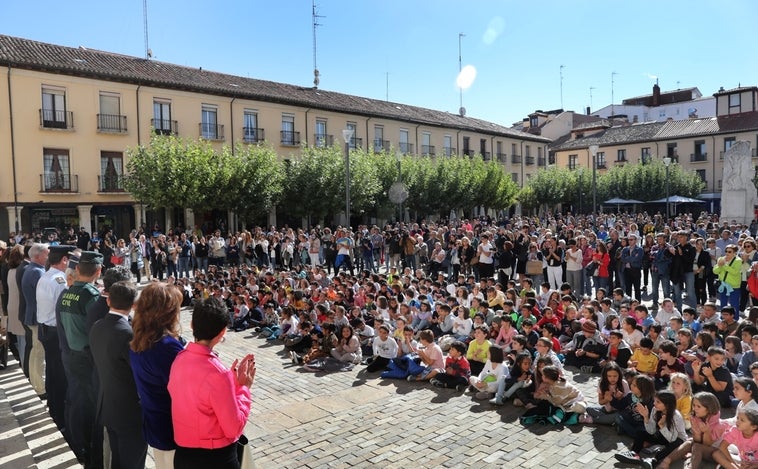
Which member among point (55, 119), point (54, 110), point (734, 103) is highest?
point (734, 103)

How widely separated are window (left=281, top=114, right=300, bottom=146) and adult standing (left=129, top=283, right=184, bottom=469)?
103 feet

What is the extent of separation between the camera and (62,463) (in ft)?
16.1

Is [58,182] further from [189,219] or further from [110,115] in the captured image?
[189,219]

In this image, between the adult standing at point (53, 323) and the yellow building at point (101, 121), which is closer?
the adult standing at point (53, 323)

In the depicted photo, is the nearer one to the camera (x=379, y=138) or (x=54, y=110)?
(x=54, y=110)

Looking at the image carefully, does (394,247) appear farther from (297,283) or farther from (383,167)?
(383,167)

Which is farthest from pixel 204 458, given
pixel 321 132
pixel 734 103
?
pixel 734 103

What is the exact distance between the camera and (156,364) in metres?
3.59

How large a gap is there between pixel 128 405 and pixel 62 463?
1417 mm

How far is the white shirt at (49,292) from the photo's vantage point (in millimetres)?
6242

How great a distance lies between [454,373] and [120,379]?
5.47 metres

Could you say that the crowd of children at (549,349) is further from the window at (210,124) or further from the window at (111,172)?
the window at (210,124)

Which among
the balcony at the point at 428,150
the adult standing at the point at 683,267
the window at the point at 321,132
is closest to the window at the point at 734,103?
the balcony at the point at 428,150

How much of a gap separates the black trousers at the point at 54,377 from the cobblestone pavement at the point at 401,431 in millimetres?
2060
